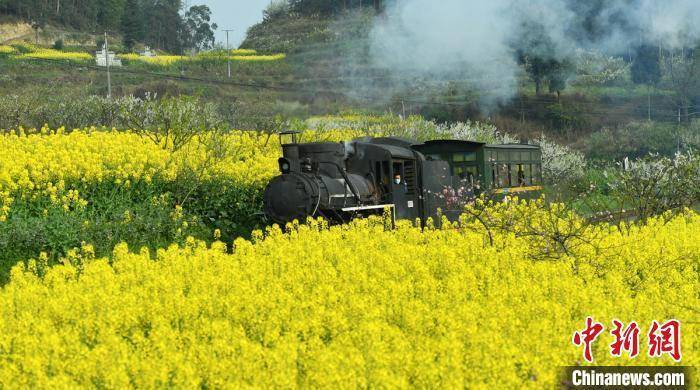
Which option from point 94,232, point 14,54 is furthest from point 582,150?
point 14,54

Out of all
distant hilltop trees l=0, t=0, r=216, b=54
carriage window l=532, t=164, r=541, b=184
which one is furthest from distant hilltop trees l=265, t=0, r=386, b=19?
carriage window l=532, t=164, r=541, b=184

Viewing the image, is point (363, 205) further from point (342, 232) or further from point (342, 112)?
point (342, 112)

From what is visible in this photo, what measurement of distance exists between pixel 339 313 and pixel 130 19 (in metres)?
87.9

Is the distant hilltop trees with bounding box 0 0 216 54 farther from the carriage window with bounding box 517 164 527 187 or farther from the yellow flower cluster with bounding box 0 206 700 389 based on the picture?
the yellow flower cluster with bounding box 0 206 700 389

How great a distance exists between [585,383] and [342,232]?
8645mm

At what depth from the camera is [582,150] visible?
53.1 metres

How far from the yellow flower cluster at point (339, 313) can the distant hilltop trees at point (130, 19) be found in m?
78.4

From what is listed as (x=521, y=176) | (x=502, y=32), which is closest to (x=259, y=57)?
(x=502, y=32)

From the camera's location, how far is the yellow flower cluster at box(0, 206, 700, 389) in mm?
7543

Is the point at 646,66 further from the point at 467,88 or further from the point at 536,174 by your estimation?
the point at 536,174

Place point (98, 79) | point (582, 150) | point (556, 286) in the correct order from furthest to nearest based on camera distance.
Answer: point (98, 79), point (582, 150), point (556, 286)

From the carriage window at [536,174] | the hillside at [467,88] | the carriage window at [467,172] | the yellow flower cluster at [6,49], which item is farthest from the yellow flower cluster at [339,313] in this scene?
the yellow flower cluster at [6,49]

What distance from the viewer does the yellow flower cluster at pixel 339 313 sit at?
754 centimetres

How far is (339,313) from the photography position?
30.8 ft
